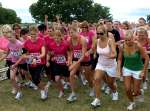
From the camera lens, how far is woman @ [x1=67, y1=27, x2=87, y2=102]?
9594 millimetres

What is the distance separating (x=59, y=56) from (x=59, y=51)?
0.41 ft

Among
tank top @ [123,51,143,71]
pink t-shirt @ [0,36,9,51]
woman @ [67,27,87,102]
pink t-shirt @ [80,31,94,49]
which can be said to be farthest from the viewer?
pink t-shirt @ [0,36,9,51]

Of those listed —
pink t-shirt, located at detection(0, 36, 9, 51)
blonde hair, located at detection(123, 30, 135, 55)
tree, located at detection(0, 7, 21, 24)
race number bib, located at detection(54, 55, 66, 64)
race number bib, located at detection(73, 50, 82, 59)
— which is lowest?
tree, located at detection(0, 7, 21, 24)

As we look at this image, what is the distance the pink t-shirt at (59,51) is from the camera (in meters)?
9.78

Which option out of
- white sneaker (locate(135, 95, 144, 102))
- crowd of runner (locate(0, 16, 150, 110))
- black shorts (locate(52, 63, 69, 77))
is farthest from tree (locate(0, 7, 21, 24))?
white sneaker (locate(135, 95, 144, 102))

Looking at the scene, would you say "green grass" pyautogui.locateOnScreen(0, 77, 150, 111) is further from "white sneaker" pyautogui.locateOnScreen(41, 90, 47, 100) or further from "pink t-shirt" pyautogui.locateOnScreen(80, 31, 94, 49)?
"pink t-shirt" pyautogui.locateOnScreen(80, 31, 94, 49)

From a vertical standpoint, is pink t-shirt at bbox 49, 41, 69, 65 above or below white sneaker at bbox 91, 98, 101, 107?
above

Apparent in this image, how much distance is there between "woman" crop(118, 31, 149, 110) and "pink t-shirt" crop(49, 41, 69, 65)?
1566 millimetres

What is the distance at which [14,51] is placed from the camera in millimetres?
10227

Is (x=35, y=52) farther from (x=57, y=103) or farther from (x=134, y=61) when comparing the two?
(x=134, y=61)

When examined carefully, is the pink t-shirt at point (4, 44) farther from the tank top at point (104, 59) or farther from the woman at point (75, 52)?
the tank top at point (104, 59)

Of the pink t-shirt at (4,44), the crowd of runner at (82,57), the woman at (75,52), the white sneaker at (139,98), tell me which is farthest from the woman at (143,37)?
the pink t-shirt at (4,44)

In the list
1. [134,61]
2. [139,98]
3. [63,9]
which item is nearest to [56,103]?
[139,98]

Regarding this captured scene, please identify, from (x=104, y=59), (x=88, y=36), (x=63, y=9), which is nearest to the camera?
(x=104, y=59)
